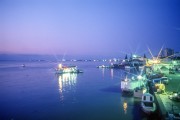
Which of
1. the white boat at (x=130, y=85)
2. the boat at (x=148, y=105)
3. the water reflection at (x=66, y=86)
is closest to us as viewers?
the boat at (x=148, y=105)

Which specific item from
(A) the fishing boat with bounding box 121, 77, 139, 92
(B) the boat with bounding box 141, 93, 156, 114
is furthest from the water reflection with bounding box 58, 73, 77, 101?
(B) the boat with bounding box 141, 93, 156, 114

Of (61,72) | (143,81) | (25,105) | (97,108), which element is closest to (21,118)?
(25,105)

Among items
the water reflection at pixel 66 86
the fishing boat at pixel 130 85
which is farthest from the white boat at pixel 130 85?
the water reflection at pixel 66 86

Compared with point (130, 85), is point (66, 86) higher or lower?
lower

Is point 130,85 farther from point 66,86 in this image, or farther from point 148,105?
point 66,86

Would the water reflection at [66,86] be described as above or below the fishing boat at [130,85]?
below

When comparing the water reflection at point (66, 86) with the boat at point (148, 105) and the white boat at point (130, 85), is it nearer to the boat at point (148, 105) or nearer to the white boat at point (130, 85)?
the white boat at point (130, 85)

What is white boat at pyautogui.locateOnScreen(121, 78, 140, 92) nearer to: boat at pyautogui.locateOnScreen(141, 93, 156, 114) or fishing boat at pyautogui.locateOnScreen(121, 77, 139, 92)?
fishing boat at pyautogui.locateOnScreen(121, 77, 139, 92)

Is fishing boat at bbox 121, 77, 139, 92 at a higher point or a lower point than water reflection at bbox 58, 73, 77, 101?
higher

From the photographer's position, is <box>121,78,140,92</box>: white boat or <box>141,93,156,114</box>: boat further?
<box>121,78,140,92</box>: white boat

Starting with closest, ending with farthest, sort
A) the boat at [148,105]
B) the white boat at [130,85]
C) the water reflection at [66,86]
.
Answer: the boat at [148,105]
the white boat at [130,85]
the water reflection at [66,86]

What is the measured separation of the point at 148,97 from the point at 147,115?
281 centimetres

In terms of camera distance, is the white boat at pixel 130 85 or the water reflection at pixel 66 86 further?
the water reflection at pixel 66 86

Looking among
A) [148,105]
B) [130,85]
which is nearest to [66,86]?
[130,85]
